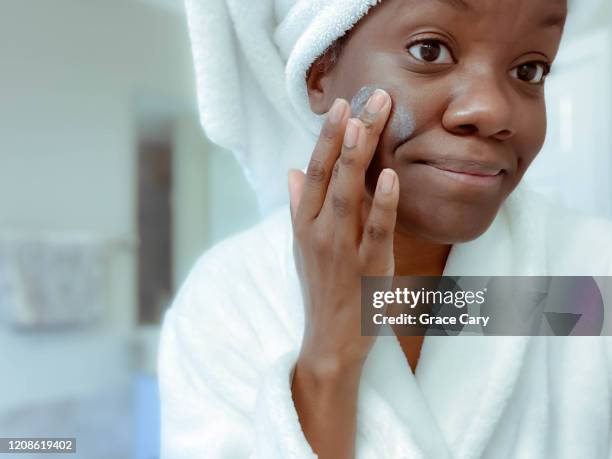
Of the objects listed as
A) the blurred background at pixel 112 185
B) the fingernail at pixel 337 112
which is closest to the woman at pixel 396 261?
the fingernail at pixel 337 112

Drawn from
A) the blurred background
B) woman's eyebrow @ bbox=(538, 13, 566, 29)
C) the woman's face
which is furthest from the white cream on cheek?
the blurred background

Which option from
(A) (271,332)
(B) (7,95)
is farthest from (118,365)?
(A) (271,332)

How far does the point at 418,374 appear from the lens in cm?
48

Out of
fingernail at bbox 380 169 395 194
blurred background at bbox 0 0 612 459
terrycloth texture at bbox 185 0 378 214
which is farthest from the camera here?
blurred background at bbox 0 0 612 459

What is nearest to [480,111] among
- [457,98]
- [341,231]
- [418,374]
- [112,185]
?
[457,98]

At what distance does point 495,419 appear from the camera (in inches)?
17.1

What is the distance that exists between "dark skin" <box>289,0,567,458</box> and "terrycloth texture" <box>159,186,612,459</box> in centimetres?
3

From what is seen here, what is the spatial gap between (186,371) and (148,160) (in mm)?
651

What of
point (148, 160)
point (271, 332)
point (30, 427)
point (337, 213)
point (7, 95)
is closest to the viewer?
point (337, 213)

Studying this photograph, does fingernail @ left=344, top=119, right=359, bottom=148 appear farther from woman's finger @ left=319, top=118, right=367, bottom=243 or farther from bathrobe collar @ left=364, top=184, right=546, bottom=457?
bathrobe collar @ left=364, top=184, right=546, bottom=457

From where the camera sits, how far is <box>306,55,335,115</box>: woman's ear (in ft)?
1.56

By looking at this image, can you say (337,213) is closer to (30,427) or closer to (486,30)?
A: (486,30)

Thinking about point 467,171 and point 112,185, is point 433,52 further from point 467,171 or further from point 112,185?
point 112,185

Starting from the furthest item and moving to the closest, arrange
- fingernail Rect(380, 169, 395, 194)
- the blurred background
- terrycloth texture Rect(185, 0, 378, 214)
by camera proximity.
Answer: the blurred background → terrycloth texture Rect(185, 0, 378, 214) → fingernail Rect(380, 169, 395, 194)
